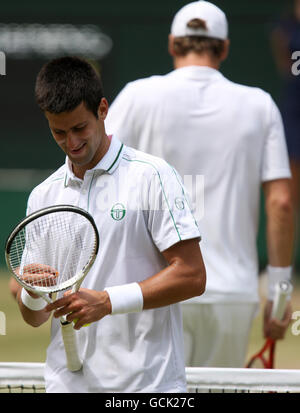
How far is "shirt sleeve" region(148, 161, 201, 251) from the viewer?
91.9 inches

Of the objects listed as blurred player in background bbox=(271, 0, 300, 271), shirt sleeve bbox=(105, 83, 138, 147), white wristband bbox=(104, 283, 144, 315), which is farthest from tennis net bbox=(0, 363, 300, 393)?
blurred player in background bbox=(271, 0, 300, 271)

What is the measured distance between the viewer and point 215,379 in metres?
2.77

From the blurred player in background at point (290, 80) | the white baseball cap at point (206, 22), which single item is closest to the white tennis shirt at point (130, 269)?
the white baseball cap at point (206, 22)

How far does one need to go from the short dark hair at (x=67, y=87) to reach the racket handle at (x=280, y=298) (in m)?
1.33

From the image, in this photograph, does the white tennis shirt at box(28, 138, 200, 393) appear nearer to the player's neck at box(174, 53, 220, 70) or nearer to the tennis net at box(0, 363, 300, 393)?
the tennis net at box(0, 363, 300, 393)

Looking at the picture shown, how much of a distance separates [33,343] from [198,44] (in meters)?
3.23

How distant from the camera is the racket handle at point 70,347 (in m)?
2.33

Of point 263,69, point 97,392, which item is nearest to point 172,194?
point 97,392

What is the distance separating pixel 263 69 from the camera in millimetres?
8555

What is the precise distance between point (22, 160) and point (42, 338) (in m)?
2.79

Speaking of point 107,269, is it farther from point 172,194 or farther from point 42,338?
point 42,338

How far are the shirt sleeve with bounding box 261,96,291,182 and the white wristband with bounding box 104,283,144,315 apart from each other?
1.20 metres

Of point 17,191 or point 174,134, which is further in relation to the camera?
point 17,191

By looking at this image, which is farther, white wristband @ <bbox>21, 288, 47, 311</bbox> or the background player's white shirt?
the background player's white shirt
